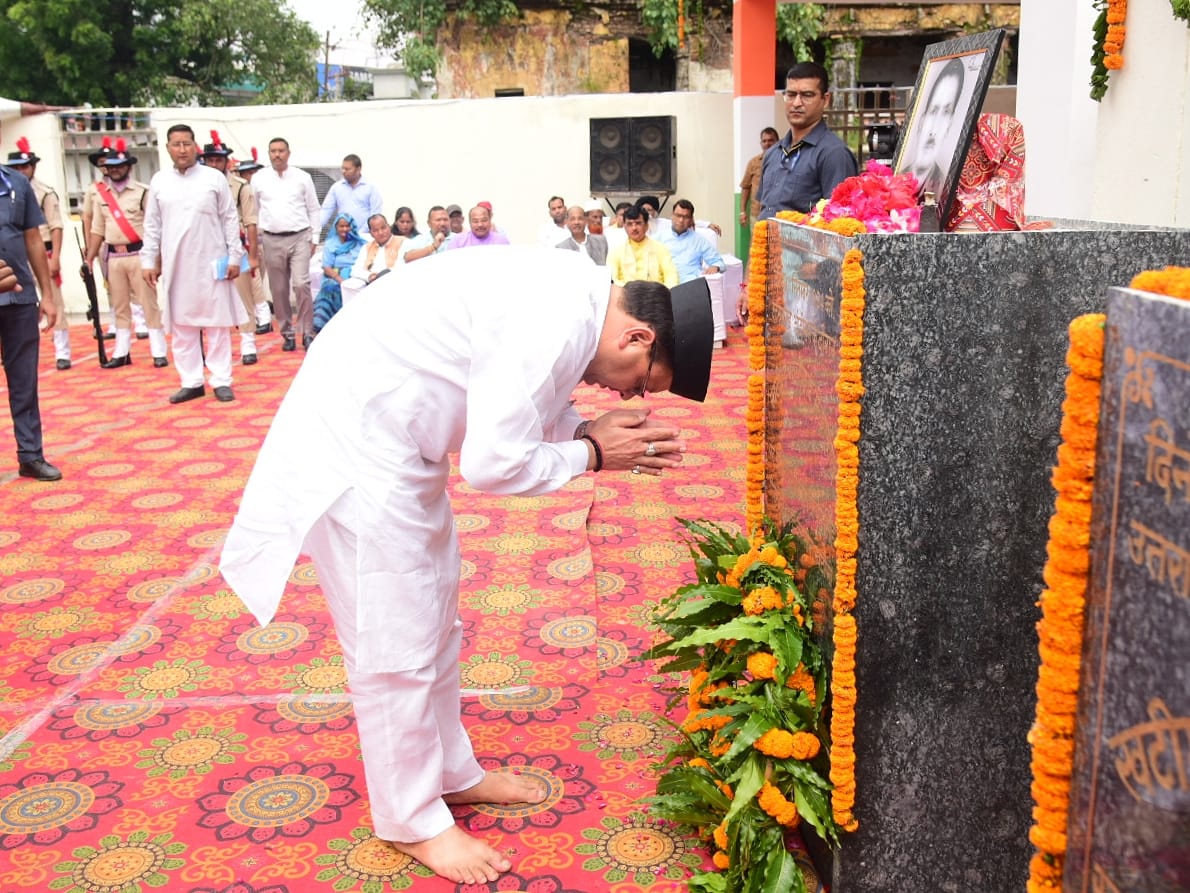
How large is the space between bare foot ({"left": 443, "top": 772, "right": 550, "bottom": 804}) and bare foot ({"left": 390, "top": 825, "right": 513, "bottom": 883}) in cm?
20

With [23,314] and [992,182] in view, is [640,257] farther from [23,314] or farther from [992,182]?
[992,182]

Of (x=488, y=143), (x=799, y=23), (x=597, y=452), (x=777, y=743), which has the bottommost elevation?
(x=777, y=743)

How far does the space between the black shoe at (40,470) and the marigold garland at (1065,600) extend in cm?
528

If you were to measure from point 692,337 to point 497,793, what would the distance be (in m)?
1.18

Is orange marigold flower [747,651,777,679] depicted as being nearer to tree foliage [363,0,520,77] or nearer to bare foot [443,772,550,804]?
bare foot [443,772,550,804]

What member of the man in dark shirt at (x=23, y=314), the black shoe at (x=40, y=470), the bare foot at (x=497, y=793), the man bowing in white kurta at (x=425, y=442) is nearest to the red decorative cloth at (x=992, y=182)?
the man bowing in white kurta at (x=425, y=442)

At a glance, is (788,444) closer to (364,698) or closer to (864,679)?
(864,679)

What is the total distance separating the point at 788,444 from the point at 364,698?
1.10 metres

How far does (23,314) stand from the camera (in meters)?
5.41

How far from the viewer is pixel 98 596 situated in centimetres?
405

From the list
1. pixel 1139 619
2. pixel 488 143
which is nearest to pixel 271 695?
pixel 1139 619

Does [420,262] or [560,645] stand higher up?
[420,262]

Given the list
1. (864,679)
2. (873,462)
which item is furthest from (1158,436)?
(864,679)

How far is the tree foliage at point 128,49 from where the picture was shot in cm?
2145
